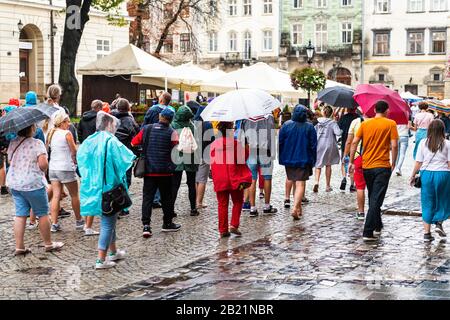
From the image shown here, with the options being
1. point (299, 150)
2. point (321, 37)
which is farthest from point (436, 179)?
point (321, 37)

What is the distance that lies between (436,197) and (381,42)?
2125 inches

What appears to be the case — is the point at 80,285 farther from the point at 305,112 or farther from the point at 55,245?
the point at 305,112

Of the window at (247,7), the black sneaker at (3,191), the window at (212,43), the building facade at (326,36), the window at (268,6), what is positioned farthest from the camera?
the window at (212,43)

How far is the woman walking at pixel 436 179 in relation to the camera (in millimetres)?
9719

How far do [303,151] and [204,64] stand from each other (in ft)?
188

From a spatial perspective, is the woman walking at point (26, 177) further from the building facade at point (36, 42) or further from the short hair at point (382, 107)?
the building facade at point (36, 42)

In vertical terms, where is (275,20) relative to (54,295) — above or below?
above

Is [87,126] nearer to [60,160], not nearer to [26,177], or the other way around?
[60,160]

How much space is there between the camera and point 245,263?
853cm

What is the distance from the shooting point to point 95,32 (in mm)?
44438

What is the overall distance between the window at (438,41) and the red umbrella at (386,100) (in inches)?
1983

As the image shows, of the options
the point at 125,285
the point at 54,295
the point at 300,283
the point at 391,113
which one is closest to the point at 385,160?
the point at 391,113

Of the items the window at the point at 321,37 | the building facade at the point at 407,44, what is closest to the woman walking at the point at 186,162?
the building facade at the point at 407,44

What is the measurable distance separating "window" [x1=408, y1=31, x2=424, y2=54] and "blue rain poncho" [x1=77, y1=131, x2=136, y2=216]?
55.2 m
